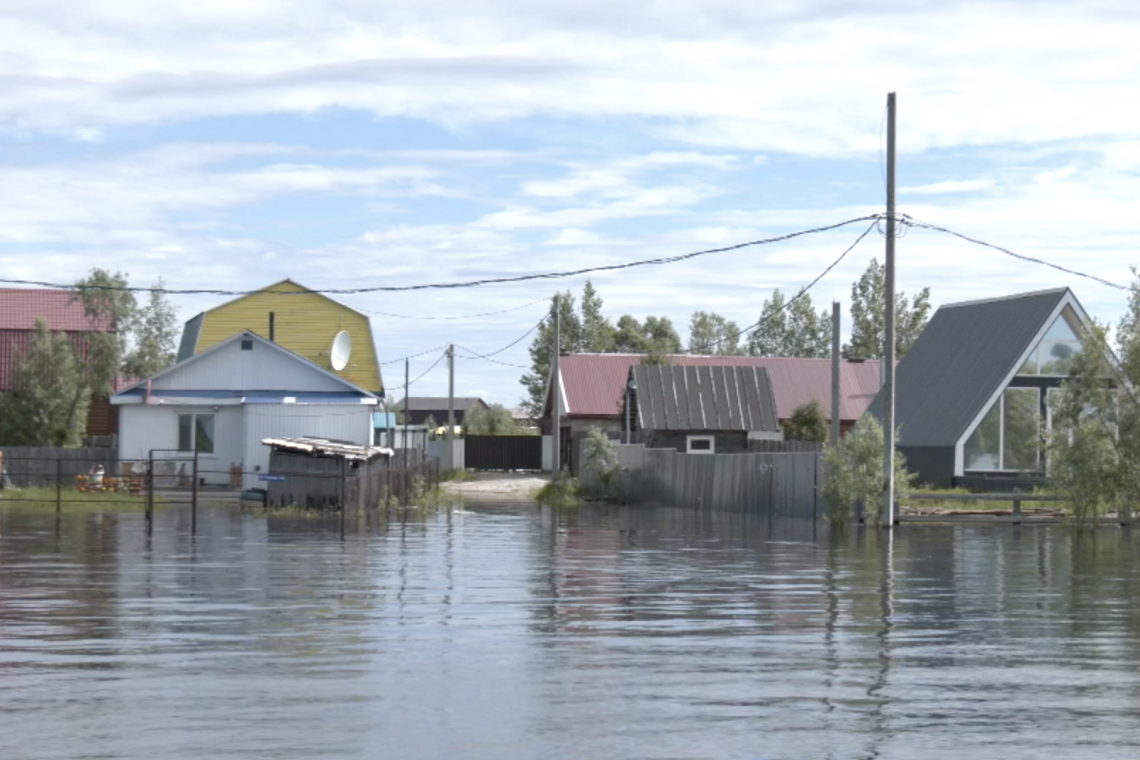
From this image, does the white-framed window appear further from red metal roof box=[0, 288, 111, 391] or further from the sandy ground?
red metal roof box=[0, 288, 111, 391]

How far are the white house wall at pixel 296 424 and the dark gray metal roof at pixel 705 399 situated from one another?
10.7 metres

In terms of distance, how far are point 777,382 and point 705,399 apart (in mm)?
22572

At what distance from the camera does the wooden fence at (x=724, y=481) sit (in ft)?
134

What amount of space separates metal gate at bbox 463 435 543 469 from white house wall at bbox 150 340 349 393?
31524 mm

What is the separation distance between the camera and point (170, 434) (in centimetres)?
5441

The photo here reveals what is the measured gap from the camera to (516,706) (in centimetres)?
1199

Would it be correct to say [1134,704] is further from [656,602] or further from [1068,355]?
[1068,355]

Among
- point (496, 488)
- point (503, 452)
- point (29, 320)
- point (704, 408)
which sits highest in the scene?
point (29, 320)

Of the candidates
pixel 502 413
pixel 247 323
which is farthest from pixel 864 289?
pixel 247 323

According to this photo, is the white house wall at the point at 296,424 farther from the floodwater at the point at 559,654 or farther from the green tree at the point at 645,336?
the green tree at the point at 645,336

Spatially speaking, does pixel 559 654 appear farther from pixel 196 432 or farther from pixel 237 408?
pixel 196 432

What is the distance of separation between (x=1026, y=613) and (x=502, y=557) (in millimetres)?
10381

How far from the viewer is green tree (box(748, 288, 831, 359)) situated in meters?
123

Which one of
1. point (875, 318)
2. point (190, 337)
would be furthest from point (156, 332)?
point (875, 318)
